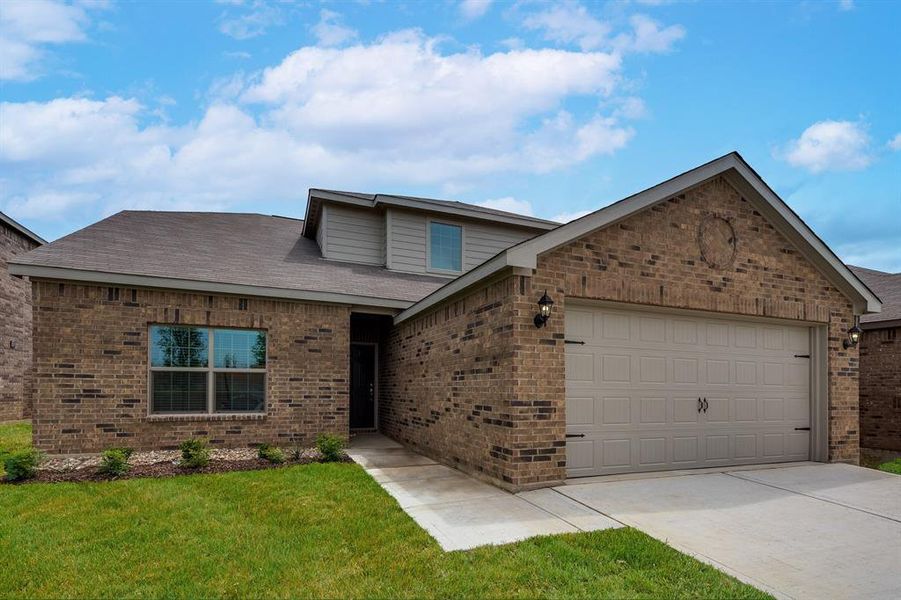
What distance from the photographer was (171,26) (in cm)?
927

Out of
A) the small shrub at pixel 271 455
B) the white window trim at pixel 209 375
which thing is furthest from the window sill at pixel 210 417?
the small shrub at pixel 271 455

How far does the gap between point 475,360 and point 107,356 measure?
645cm

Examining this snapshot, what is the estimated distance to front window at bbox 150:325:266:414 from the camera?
983 cm

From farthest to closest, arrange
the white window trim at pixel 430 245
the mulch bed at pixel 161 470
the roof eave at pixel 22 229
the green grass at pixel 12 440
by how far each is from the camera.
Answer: the roof eave at pixel 22 229 → the white window trim at pixel 430 245 → the green grass at pixel 12 440 → the mulch bed at pixel 161 470

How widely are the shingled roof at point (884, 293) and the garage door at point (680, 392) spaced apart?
17.1ft

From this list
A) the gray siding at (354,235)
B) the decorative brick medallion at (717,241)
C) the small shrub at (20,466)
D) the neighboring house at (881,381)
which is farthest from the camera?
the gray siding at (354,235)

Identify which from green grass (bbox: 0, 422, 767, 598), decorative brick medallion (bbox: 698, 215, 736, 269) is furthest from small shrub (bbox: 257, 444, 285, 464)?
decorative brick medallion (bbox: 698, 215, 736, 269)

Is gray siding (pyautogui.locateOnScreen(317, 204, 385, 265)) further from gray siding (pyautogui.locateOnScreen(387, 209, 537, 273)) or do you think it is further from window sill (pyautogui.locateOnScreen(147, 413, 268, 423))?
window sill (pyautogui.locateOnScreen(147, 413, 268, 423))

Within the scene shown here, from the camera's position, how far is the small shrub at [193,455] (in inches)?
328

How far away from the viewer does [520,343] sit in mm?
6836

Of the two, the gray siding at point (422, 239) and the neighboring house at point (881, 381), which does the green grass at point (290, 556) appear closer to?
the gray siding at point (422, 239)

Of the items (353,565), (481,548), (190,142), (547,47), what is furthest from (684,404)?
(190,142)

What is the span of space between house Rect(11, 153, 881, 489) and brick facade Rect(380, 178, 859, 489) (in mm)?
29

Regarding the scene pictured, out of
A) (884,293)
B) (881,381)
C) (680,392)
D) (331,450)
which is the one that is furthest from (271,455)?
(884,293)
